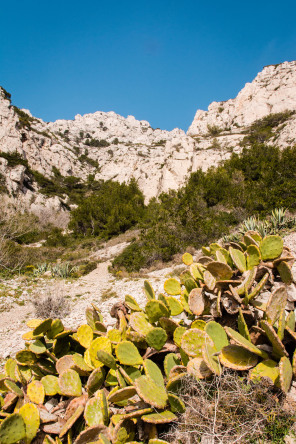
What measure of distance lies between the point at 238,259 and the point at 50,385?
6.84 ft

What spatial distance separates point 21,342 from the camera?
3664mm

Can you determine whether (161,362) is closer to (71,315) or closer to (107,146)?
(71,315)

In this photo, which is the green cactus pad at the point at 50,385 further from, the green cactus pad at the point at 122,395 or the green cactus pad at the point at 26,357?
the green cactus pad at the point at 122,395

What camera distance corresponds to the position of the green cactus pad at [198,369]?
1369mm

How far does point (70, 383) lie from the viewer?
173 cm

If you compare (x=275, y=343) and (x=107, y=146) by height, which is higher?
(x=107, y=146)

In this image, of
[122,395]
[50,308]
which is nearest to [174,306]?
[122,395]

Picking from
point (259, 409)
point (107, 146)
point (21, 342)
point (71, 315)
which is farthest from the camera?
point (107, 146)

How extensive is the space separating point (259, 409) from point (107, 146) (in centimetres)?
6175

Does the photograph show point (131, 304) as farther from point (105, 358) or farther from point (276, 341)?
point (276, 341)

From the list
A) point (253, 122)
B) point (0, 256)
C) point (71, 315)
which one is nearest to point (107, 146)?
point (253, 122)

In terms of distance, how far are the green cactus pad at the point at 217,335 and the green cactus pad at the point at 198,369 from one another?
147 mm

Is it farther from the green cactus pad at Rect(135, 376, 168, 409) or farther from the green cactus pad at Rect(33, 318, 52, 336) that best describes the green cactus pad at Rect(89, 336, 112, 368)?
the green cactus pad at Rect(135, 376, 168, 409)

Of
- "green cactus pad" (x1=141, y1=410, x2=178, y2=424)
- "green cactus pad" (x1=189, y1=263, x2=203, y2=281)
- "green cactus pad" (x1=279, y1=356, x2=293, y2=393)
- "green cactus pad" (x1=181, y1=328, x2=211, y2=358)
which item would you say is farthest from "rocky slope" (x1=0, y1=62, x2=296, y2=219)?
"green cactus pad" (x1=279, y1=356, x2=293, y2=393)
